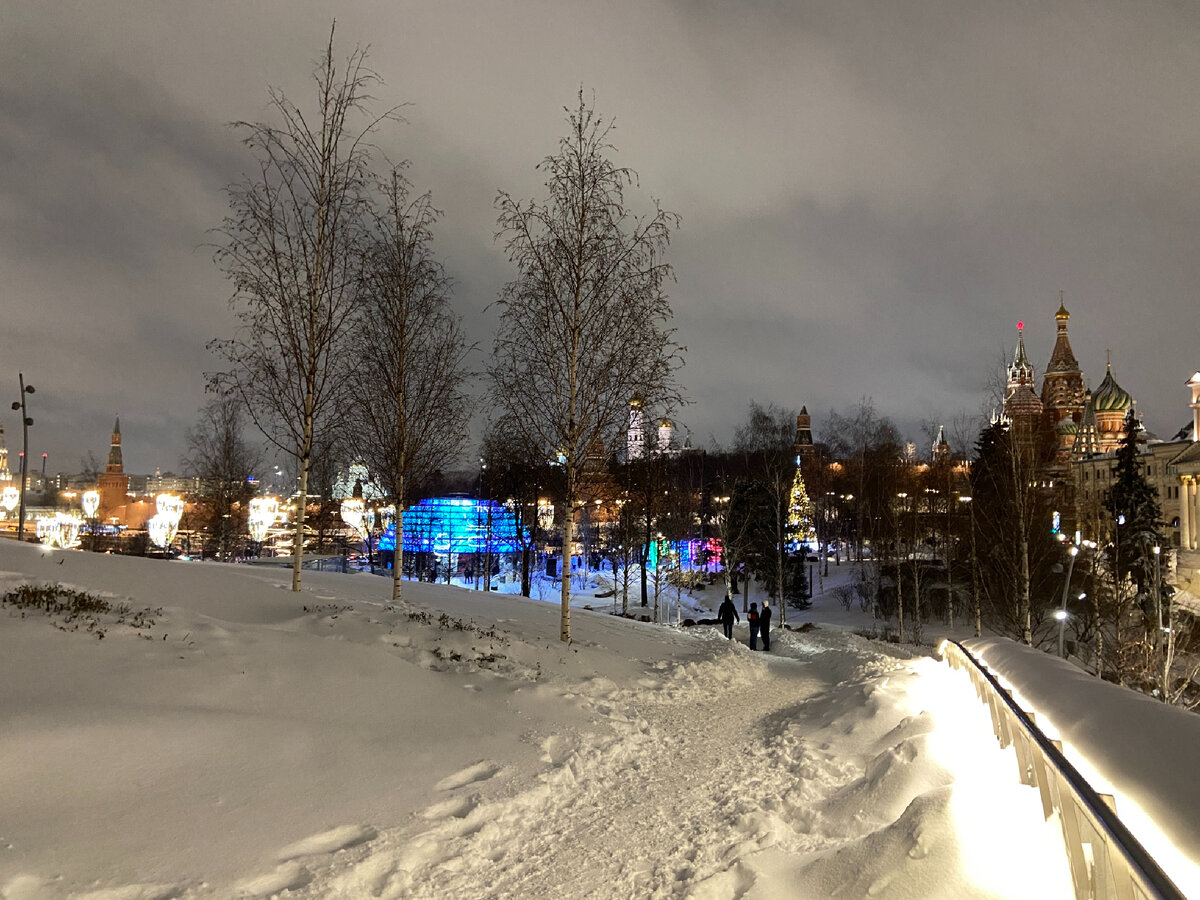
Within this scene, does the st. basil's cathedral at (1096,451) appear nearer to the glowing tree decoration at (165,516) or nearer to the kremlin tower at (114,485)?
the glowing tree decoration at (165,516)

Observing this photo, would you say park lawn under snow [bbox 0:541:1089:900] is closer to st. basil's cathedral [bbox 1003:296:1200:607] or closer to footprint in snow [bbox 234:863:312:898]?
footprint in snow [bbox 234:863:312:898]

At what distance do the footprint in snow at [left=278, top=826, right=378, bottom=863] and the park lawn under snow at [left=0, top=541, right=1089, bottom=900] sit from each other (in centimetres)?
2

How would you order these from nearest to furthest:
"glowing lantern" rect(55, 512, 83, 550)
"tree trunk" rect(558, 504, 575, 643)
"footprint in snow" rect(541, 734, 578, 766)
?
"footprint in snow" rect(541, 734, 578, 766)
"tree trunk" rect(558, 504, 575, 643)
"glowing lantern" rect(55, 512, 83, 550)

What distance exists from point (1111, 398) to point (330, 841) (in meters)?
116

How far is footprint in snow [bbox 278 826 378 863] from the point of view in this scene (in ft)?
14.5

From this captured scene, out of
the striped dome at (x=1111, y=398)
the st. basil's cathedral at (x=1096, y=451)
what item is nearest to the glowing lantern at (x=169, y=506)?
the st. basil's cathedral at (x=1096, y=451)

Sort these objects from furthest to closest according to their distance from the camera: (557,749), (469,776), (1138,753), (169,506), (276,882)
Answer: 1. (169,506)
2. (557,749)
3. (469,776)
4. (276,882)
5. (1138,753)

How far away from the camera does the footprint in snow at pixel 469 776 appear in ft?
18.8

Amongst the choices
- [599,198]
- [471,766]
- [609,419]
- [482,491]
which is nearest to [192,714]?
[471,766]

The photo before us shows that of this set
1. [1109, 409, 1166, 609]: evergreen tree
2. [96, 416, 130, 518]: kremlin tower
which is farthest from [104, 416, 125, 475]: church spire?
[1109, 409, 1166, 609]: evergreen tree

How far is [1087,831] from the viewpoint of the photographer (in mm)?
2822

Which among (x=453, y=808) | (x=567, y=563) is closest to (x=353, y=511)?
(x=567, y=563)

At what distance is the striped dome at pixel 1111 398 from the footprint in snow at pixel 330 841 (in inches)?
4503

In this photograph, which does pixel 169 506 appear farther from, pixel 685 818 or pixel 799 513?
pixel 799 513
